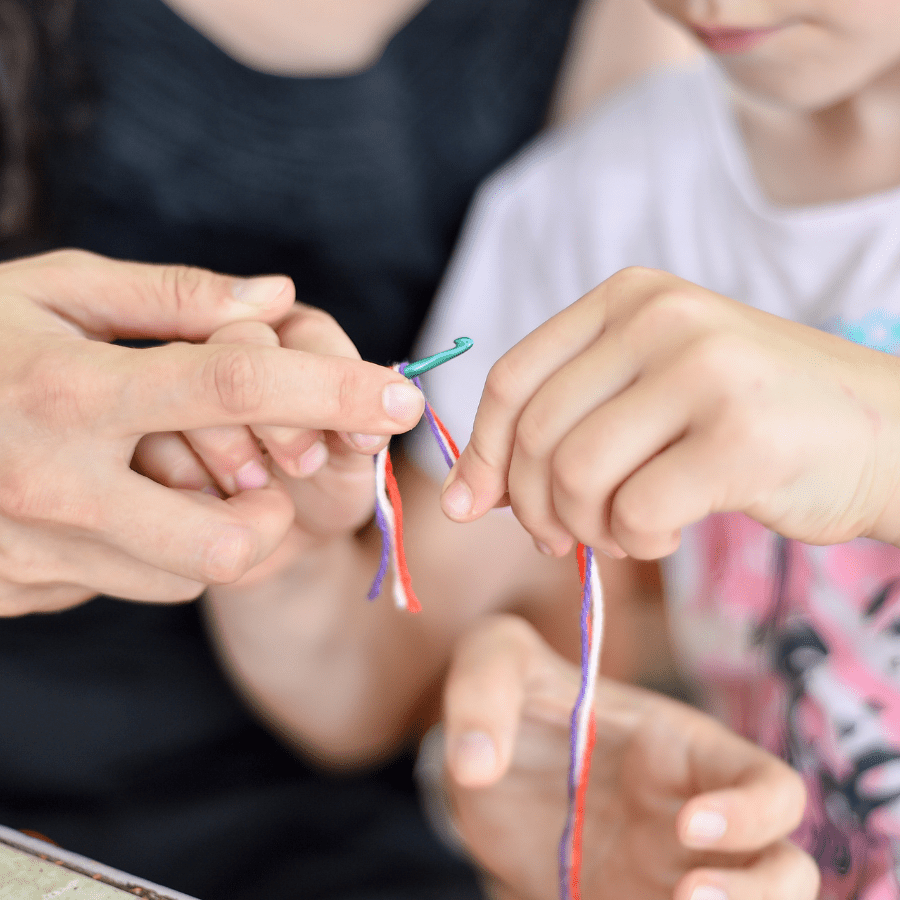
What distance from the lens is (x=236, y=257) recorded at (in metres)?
0.85

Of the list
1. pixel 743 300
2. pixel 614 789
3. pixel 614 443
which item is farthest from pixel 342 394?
pixel 743 300

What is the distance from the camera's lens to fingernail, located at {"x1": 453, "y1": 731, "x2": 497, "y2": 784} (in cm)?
51

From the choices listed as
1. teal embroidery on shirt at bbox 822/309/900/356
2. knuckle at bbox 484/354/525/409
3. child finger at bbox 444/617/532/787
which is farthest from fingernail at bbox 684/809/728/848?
teal embroidery on shirt at bbox 822/309/900/356

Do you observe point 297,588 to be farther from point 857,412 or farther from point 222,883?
point 857,412

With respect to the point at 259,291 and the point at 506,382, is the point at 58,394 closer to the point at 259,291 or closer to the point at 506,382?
the point at 259,291

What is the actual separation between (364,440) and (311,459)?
0.05 metres

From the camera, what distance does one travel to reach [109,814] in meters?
0.70

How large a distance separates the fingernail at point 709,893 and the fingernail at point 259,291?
1.31ft

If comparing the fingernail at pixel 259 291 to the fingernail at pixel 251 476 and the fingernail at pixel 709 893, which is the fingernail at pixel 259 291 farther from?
the fingernail at pixel 709 893

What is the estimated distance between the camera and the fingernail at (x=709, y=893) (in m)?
0.45

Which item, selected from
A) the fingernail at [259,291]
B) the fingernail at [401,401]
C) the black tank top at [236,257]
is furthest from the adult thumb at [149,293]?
the black tank top at [236,257]

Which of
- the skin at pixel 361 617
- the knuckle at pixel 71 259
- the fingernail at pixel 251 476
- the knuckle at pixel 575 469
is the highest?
the knuckle at pixel 71 259

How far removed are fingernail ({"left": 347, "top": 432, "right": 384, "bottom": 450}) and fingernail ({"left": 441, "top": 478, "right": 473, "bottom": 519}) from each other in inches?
1.9

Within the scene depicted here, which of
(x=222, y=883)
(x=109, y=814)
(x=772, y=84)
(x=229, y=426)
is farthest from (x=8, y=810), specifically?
(x=772, y=84)
